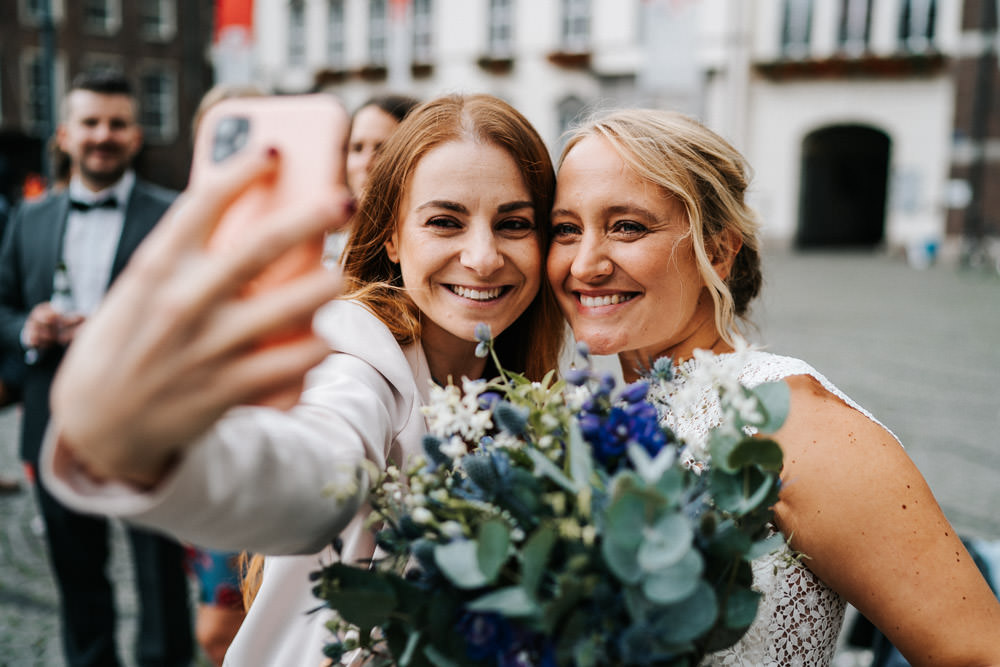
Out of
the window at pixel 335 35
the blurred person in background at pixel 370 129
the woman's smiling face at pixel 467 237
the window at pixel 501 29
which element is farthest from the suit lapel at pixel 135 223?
the window at pixel 335 35

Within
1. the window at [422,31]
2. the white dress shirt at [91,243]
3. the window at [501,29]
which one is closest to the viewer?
the white dress shirt at [91,243]

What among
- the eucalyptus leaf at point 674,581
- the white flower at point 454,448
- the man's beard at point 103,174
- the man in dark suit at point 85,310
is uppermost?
the man's beard at point 103,174

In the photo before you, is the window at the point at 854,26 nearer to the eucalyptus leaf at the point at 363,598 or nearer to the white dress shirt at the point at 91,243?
the white dress shirt at the point at 91,243

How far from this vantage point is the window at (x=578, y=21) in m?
24.8

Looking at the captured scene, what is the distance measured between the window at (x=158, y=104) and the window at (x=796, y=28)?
20.2 metres

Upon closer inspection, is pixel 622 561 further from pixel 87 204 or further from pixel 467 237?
pixel 87 204

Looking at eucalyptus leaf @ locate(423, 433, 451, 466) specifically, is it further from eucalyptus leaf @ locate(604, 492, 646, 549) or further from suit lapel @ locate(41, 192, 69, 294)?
suit lapel @ locate(41, 192, 69, 294)

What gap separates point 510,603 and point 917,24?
83.4 feet

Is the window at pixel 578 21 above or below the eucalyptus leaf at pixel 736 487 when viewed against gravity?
above

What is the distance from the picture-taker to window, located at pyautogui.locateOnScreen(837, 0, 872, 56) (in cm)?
2242

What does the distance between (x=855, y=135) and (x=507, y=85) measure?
10729mm

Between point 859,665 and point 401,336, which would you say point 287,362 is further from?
point 859,665

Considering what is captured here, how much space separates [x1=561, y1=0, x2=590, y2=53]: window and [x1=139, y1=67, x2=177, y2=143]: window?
1393 centimetres

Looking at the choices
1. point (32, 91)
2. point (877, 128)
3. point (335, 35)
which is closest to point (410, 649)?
point (877, 128)
